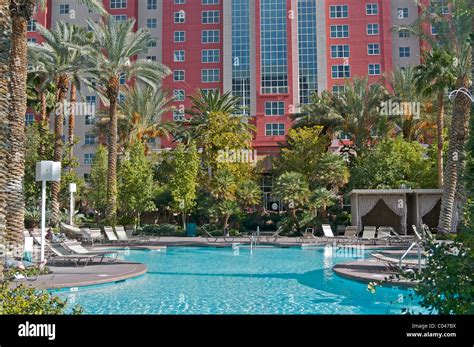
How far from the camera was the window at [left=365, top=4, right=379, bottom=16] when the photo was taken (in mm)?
52688

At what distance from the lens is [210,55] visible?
54844 millimetres

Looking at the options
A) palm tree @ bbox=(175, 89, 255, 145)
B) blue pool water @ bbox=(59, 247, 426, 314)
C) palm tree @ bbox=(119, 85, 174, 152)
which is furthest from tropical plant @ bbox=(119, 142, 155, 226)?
blue pool water @ bbox=(59, 247, 426, 314)

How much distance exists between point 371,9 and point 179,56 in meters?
22.3

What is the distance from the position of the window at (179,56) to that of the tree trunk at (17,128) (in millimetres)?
40481

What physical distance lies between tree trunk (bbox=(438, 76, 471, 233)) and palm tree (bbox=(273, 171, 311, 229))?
10.2 m

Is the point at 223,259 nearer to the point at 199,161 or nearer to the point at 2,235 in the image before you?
the point at 2,235

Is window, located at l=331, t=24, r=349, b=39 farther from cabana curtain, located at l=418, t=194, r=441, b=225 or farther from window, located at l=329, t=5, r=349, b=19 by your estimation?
cabana curtain, located at l=418, t=194, r=441, b=225

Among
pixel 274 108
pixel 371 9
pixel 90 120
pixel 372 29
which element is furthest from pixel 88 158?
pixel 371 9

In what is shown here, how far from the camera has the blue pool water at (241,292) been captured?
9758 mm

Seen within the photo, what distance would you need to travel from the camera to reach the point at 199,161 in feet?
114

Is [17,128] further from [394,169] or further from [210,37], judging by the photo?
[210,37]
